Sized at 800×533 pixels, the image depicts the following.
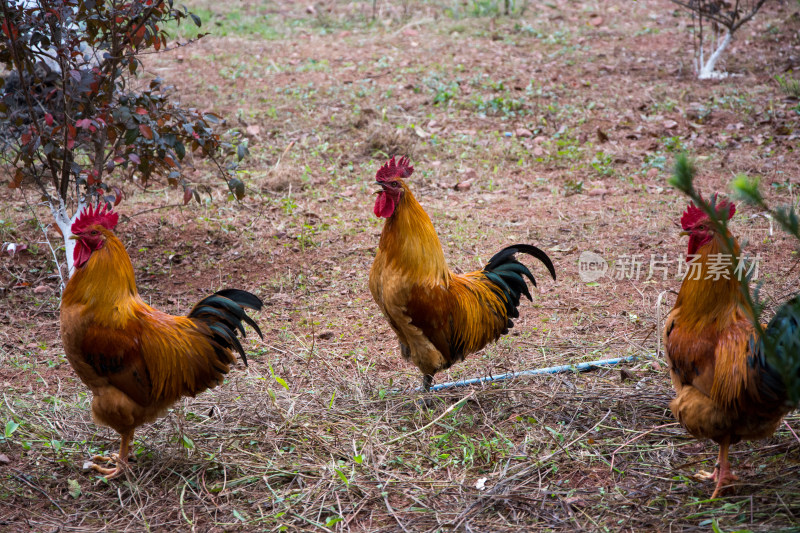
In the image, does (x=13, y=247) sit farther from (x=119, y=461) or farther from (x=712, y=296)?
(x=712, y=296)

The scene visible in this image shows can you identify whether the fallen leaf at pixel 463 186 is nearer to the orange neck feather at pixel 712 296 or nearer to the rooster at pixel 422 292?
the rooster at pixel 422 292

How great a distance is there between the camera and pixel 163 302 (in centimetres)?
595

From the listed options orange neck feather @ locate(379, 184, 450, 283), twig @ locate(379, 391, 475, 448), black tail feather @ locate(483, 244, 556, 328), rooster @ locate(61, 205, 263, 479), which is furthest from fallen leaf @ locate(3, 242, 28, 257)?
black tail feather @ locate(483, 244, 556, 328)

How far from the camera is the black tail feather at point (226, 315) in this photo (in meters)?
3.87

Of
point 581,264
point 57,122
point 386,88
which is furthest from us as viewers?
point 386,88

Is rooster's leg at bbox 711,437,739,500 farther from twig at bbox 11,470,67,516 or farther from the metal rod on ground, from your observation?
twig at bbox 11,470,67,516

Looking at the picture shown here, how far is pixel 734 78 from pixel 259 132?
277 inches

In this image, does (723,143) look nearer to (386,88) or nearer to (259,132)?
(386,88)

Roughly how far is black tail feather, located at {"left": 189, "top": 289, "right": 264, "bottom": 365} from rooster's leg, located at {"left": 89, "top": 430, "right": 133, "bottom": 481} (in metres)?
0.70

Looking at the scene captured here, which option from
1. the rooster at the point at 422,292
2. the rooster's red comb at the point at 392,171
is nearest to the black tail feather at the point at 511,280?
the rooster at the point at 422,292

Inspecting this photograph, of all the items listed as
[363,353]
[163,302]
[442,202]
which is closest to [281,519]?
[363,353]

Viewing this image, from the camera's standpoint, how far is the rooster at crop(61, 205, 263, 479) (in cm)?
357

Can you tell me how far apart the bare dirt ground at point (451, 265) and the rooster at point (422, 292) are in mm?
362

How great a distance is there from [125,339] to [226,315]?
0.55m
